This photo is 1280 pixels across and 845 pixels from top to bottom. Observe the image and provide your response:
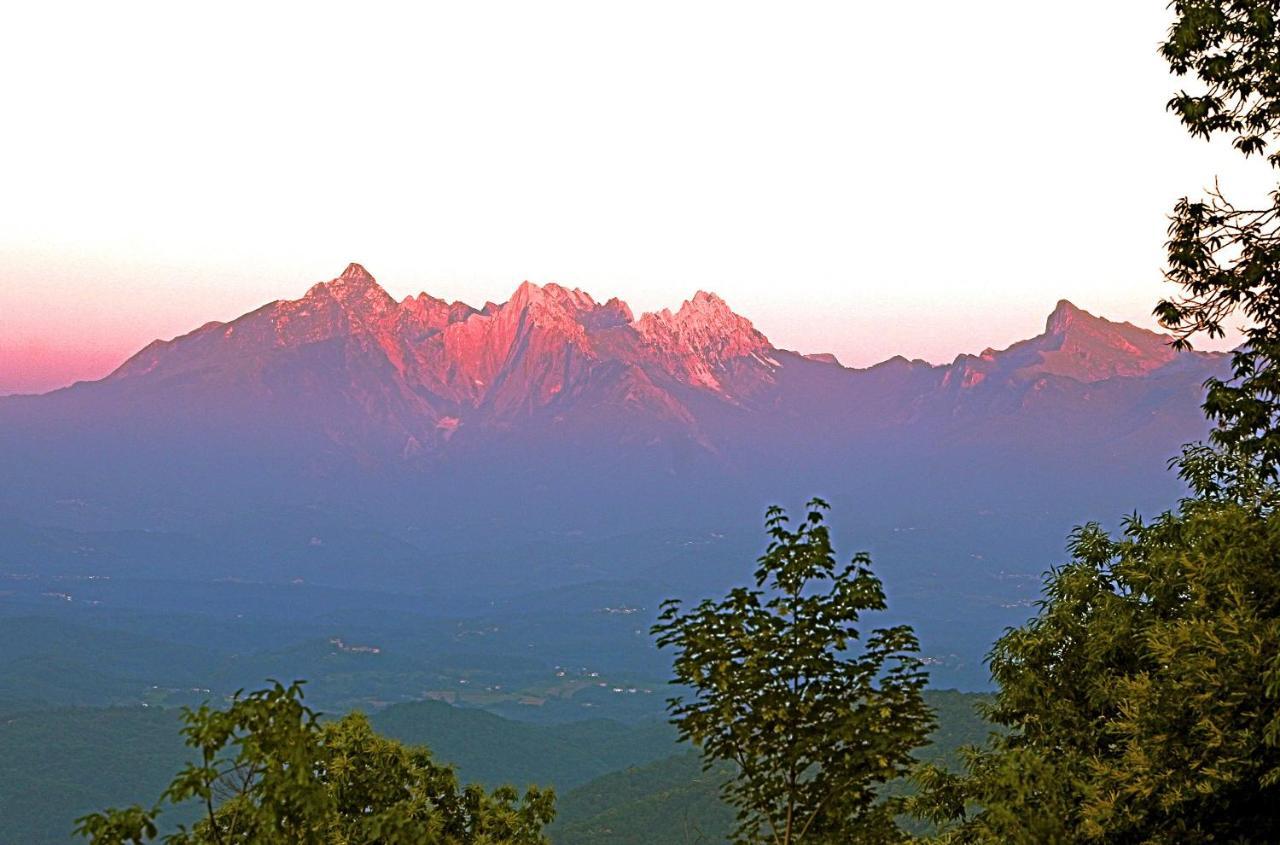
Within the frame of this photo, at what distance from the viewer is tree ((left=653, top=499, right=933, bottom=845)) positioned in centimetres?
1880

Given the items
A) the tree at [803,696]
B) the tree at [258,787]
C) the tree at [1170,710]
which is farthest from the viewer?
the tree at [803,696]

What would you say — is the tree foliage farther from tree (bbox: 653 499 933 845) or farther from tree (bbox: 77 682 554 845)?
tree (bbox: 77 682 554 845)

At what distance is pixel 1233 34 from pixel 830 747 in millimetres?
13829

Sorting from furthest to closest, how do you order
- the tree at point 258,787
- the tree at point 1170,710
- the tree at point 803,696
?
the tree at point 803,696
the tree at point 1170,710
the tree at point 258,787

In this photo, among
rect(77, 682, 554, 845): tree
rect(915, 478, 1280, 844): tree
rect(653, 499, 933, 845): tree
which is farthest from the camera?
rect(653, 499, 933, 845): tree

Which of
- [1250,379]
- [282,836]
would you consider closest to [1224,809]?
[1250,379]

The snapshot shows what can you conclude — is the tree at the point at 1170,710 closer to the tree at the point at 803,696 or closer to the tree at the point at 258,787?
the tree at the point at 803,696

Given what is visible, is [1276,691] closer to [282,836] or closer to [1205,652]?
[1205,652]

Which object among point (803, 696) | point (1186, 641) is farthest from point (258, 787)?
point (1186, 641)

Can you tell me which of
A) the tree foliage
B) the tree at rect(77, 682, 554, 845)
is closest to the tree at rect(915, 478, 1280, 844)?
the tree foliage

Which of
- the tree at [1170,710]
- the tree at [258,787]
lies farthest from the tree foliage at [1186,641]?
the tree at [258,787]

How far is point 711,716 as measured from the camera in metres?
19.0

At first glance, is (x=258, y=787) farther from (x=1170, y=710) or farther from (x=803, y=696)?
(x=1170, y=710)

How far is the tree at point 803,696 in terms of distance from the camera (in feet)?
61.7
